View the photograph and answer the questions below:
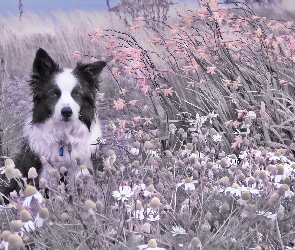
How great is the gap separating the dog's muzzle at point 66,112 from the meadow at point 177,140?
1.16 ft

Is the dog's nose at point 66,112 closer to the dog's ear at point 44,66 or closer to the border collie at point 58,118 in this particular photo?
the border collie at point 58,118

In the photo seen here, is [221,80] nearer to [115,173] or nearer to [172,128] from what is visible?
[172,128]

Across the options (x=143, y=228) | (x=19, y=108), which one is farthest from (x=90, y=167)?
(x=19, y=108)

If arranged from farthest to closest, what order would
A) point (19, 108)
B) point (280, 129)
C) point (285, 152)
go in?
point (19, 108), point (280, 129), point (285, 152)

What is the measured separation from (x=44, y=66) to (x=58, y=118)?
0.43 meters

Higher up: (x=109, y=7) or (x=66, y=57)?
(x=109, y=7)

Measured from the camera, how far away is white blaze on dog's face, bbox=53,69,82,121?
3914mm

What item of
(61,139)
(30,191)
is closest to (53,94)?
(61,139)

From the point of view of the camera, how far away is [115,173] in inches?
124

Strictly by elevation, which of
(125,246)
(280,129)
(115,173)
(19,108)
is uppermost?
(125,246)

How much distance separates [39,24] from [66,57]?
1.00 m

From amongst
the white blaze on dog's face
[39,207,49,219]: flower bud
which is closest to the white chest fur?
the white blaze on dog's face

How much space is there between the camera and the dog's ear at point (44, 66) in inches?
157

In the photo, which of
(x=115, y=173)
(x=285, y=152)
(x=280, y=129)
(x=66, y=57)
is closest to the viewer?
(x=115, y=173)
